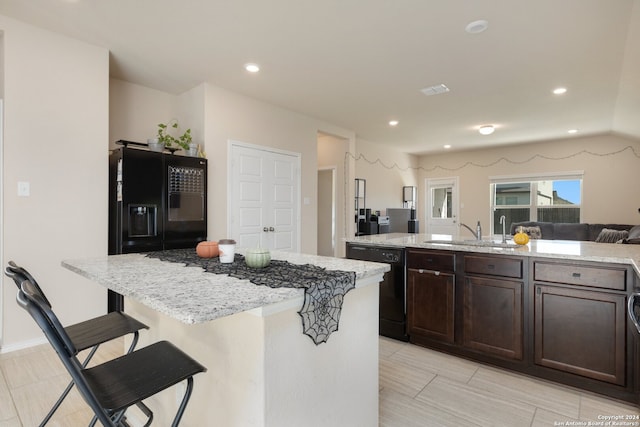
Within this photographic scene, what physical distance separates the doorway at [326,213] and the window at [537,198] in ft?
13.3

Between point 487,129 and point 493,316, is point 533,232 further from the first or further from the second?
point 493,316

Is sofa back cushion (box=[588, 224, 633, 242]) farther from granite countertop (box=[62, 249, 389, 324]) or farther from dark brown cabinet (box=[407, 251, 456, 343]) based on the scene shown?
granite countertop (box=[62, 249, 389, 324])

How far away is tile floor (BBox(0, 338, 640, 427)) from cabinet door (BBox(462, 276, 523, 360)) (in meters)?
0.17

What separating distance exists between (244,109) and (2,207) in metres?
2.66

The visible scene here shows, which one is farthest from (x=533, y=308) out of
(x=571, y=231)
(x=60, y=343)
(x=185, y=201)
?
(x=571, y=231)

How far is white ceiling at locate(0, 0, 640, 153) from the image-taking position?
2.53 meters

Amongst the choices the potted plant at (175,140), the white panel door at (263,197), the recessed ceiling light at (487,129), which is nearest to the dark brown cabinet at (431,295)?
the white panel door at (263,197)

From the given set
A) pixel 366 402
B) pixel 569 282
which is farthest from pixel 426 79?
pixel 366 402

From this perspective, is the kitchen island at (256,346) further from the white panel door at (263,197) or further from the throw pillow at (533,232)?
the throw pillow at (533,232)

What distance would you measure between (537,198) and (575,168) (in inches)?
36.5

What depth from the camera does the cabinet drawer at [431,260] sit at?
265 centimetres

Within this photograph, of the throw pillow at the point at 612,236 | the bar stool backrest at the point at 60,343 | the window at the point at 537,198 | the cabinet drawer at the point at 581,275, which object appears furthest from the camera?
the window at the point at 537,198

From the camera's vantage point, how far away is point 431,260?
9.03 feet

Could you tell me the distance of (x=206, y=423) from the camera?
1.33m
